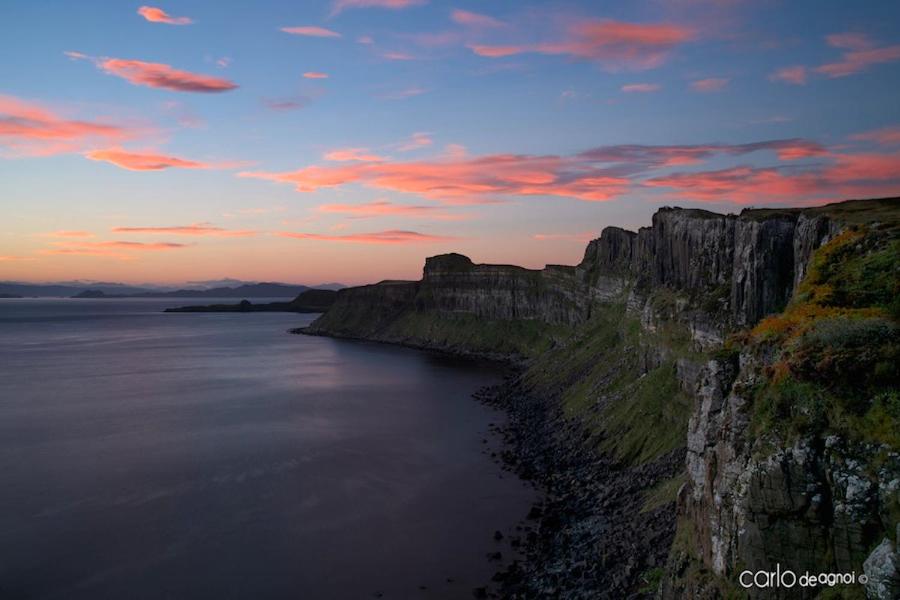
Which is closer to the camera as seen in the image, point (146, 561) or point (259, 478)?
point (146, 561)

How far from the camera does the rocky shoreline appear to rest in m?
28.5

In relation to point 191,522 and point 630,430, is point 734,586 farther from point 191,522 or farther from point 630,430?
point 191,522

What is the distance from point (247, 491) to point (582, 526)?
24.8 m

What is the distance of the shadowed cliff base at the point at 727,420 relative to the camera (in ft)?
55.5

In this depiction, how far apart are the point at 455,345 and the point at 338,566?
108 metres

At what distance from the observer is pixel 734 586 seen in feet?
60.8

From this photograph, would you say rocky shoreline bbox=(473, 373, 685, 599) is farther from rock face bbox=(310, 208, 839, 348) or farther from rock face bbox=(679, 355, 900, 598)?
rock face bbox=(310, 208, 839, 348)

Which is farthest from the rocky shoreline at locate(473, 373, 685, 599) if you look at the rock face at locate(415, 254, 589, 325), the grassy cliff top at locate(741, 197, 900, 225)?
the rock face at locate(415, 254, 589, 325)

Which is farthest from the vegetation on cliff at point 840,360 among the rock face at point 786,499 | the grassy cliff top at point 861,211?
the grassy cliff top at point 861,211

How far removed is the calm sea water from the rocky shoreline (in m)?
2.05

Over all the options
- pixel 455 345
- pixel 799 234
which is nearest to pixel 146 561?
pixel 799 234

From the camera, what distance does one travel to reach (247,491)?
4456cm

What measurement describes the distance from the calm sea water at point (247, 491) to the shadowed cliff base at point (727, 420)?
17.5 ft

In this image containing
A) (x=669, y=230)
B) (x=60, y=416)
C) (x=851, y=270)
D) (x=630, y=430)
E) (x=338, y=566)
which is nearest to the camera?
(x=851, y=270)
